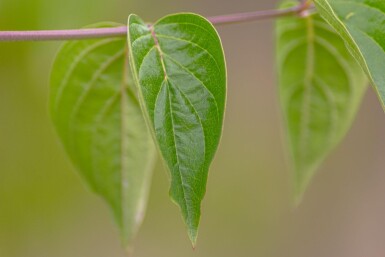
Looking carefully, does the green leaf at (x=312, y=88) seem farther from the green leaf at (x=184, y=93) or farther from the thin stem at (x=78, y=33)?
the green leaf at (x=184, y=93)

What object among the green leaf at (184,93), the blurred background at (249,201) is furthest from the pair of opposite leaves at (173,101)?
the blurred background at (249,201)

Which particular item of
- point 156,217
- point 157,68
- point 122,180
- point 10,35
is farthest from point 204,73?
point 156,217

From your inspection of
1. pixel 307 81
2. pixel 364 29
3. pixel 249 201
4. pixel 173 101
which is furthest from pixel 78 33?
pixel 249 201

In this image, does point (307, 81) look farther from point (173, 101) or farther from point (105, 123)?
point (173, 101)

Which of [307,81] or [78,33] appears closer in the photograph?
[78,33]

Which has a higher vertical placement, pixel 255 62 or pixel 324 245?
pixel 255 62

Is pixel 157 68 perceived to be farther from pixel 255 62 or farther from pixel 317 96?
pixel 255 62

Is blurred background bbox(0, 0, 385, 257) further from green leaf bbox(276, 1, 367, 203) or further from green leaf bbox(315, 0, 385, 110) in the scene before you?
green leaf bbox(315, 0, 385, 110)
